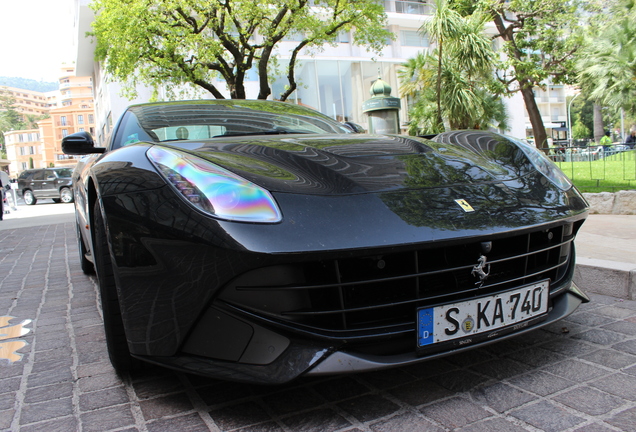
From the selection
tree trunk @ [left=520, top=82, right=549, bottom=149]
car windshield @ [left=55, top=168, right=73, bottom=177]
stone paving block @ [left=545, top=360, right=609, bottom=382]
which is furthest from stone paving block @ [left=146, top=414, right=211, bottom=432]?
car windshield @ [left=55, top=168, right=73, bottom=177]

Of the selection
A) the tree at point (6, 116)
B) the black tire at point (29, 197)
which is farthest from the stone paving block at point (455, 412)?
the tree at point (6, 116)

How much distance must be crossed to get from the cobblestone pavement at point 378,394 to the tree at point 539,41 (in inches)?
581

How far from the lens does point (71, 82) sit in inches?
4486

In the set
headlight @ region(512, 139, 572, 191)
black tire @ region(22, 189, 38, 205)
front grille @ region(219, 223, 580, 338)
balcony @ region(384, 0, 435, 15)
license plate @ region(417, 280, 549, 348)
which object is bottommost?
black tire @ region(22, 189, 38, 205)

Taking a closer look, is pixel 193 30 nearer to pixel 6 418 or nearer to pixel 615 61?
pixel 615 61

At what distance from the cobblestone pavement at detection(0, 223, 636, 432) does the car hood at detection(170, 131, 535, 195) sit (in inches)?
28.1

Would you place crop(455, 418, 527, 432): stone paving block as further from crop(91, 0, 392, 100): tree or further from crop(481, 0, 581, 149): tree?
crop(481, 0, 581, 149): tree

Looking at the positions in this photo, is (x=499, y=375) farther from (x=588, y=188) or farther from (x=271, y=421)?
(x=588, y=188)

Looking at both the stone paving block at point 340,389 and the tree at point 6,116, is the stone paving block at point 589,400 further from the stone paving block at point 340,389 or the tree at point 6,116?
the tree at point 6,116

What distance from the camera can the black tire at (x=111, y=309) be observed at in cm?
191

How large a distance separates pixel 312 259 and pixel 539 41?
56.3 ft

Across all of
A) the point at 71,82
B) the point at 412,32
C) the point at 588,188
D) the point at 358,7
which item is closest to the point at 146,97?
the point at 358,7

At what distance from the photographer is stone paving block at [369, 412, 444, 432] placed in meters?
1.49

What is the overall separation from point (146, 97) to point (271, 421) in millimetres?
21488
